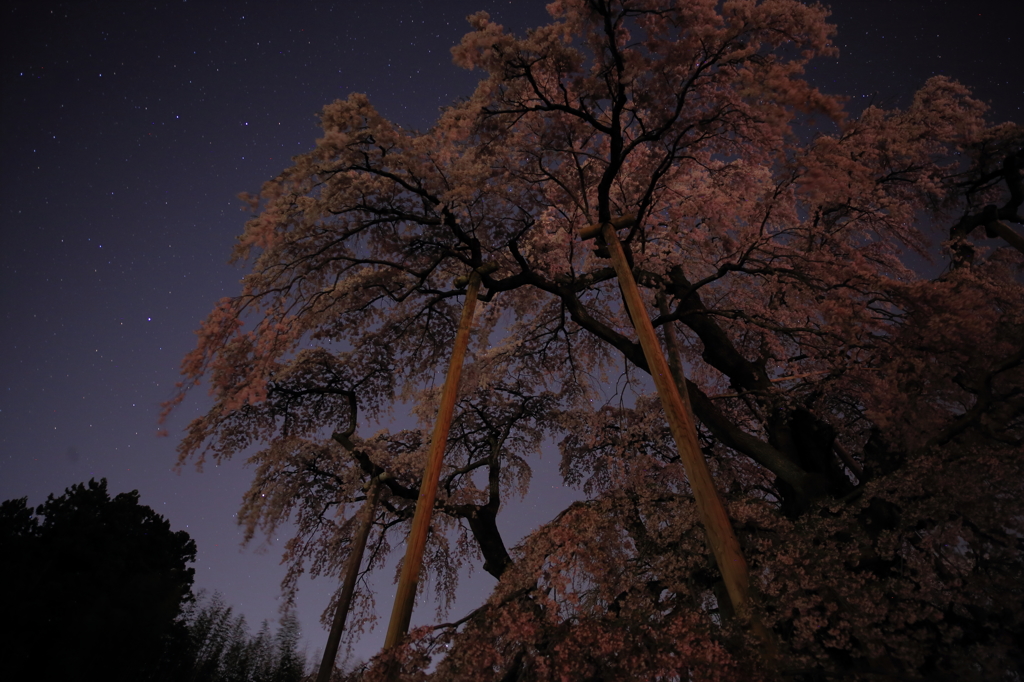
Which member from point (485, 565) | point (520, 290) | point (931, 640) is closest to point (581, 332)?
point (520, 290)

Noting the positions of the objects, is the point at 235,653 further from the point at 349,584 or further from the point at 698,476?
the point at 698,476

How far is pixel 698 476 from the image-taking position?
3701 millimetres

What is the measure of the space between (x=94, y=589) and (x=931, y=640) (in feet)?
64.7

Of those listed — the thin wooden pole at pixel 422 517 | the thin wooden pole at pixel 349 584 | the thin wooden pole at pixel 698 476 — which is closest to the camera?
the thin wooden pole at pixel 698 476

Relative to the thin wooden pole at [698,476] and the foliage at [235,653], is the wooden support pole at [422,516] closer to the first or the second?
the thin wooden pole at [698,476]

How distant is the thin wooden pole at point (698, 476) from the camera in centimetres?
338

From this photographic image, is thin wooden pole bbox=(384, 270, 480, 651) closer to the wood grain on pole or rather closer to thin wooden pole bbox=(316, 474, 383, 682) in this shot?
the wood grain on pole

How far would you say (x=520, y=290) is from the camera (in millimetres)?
9320

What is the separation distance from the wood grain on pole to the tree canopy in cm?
32

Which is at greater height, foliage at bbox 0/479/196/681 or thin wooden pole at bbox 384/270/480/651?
foliage at bbox 0/479/196/681

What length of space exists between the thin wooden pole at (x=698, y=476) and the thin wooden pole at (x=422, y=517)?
2.00 m

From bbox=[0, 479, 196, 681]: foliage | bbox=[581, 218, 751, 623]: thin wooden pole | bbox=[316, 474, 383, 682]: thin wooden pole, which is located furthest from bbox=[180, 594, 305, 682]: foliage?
bbox=[581, 218, 751, 623]: thin wooden pole

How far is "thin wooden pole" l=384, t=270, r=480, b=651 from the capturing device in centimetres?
398

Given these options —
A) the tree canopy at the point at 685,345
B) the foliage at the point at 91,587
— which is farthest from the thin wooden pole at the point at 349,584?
the foliage at the point at 91,587
